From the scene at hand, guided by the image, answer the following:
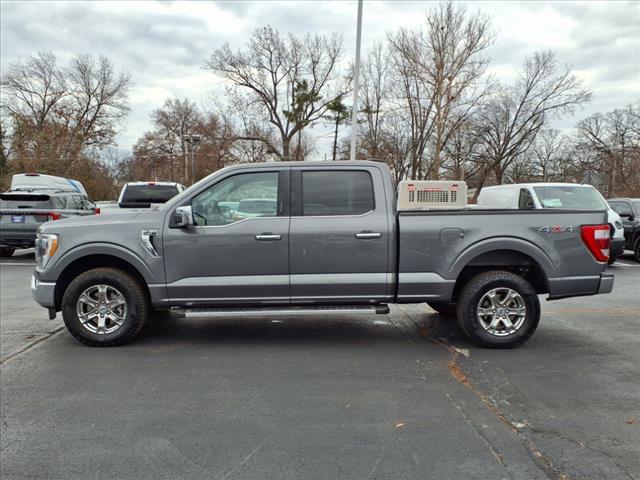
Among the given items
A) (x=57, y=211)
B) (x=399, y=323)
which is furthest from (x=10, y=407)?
(x=57, y=211)

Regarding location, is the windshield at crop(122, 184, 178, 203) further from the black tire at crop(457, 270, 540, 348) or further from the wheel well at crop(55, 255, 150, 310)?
the black tire at crop(457, 270, 540, 348)

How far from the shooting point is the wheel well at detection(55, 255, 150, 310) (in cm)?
505

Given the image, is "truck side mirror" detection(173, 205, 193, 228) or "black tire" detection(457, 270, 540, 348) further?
"black tire" detection(457, 270, 540, 348)

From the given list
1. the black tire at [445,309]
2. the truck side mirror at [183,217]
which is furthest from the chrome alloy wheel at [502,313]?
the truck side mirror at [183,217]

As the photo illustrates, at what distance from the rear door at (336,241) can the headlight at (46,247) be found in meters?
2.41

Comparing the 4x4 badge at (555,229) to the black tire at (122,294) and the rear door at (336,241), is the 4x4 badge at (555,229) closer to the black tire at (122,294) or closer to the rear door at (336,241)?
the rear door at (336,241)

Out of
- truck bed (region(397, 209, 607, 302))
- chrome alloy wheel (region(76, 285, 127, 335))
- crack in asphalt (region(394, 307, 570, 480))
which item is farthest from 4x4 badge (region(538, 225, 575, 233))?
chrome alloy wheel (region(76, 285, 127, 335))

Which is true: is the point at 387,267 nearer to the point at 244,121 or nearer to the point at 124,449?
the point at 124,449

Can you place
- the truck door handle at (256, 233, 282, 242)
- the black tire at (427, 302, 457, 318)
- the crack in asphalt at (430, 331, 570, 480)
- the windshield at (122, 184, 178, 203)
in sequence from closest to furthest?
the crack in asphalt at (430, 331, 570, 480), the truck door handle at (256, 233, 282, 242), the black tire at (427, 302, 457, 318), the windshield at (122, 184, 178, 203)

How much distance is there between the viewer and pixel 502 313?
5039mm

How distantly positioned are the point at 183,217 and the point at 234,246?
Result: 1.88 ft

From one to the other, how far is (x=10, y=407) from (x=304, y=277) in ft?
8.77

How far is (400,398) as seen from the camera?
3777 mm

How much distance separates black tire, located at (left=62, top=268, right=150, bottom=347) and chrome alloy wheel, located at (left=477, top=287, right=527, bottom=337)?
3526 mm
